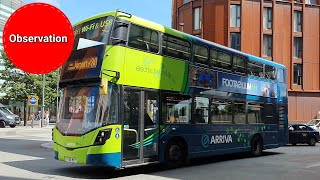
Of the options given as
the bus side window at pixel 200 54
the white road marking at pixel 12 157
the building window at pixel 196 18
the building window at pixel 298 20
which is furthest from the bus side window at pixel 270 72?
the building window at pixel 298 20

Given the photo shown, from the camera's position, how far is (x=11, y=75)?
157 feet

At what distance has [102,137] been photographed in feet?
36.4

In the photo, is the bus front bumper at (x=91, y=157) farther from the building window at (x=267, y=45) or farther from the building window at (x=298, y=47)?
the building window at (x=298, y=47)

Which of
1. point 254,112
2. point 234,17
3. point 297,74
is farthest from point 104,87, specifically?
point 297,74

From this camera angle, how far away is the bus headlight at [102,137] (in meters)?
11.1

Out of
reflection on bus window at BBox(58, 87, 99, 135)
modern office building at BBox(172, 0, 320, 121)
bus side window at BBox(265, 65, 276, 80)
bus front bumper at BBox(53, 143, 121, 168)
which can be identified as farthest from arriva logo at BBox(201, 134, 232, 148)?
modern office building at BBox(172, 0, 320, 121)

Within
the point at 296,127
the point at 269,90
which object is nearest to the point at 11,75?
the point at 296,127

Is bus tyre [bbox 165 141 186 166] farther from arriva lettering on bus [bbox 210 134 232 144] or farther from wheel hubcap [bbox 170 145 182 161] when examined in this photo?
arriva lettering on bus [bbox 210 134 232 144]

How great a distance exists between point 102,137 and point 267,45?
4063cm

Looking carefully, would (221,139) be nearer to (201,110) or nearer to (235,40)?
(201,110)

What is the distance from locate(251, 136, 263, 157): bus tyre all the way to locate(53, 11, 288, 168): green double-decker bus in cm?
120

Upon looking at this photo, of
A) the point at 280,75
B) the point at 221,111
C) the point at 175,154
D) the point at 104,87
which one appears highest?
the point at 280,75

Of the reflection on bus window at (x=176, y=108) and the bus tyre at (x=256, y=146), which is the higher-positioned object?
the reflection on bus window at (x=176, y=108)

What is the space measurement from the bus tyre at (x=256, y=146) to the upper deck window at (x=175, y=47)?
583 cm
